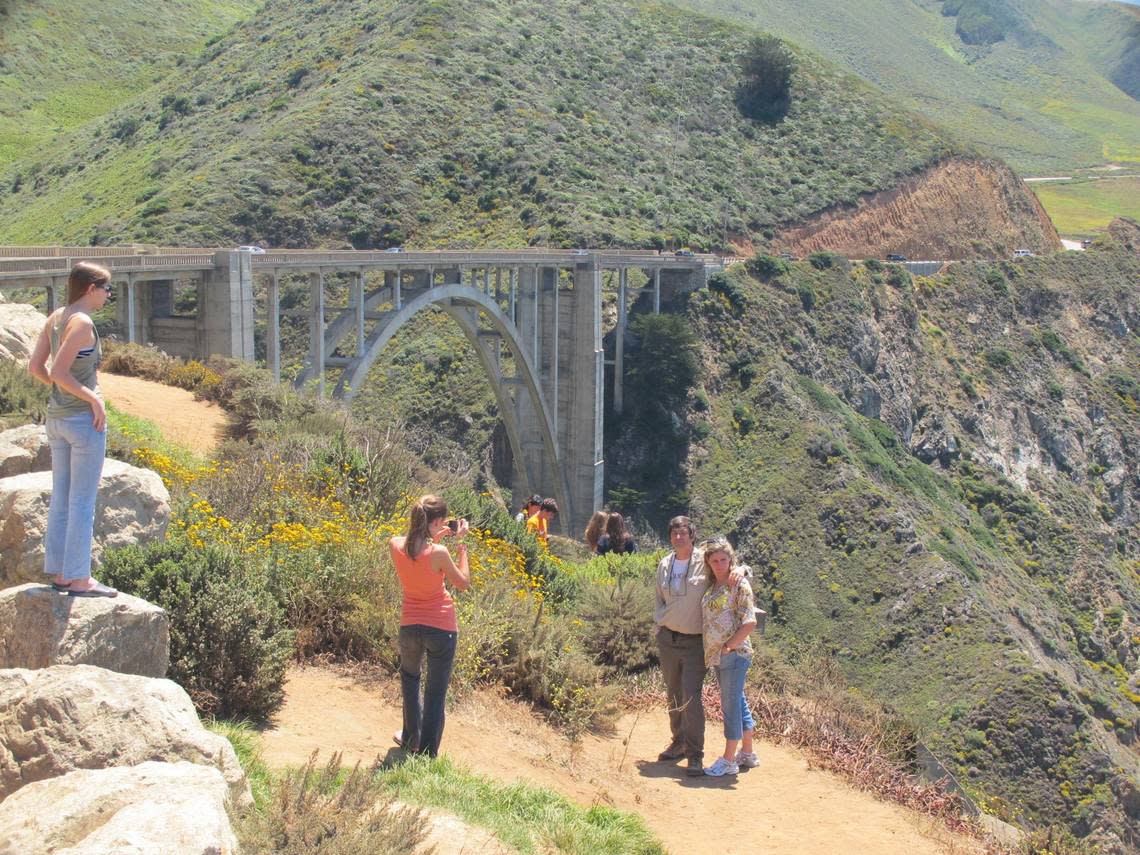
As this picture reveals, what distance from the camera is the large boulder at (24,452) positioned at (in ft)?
23.4

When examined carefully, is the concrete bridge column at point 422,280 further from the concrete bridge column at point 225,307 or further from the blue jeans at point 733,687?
the blue jeans at point 733,687

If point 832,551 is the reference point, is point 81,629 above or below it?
above

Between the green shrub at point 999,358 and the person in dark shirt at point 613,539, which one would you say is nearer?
the person in dark shirt at point 613,539

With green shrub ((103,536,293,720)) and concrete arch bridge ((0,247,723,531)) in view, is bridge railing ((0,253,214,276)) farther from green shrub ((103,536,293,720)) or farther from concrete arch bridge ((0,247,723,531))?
green shrub ((103,536,293,720))

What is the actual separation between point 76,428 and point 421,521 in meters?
A: 1.86

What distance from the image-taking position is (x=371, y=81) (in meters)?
55.1

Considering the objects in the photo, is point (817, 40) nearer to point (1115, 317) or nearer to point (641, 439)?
point (1115, 317)

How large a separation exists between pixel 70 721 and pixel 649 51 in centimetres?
6936

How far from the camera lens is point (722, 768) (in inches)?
332

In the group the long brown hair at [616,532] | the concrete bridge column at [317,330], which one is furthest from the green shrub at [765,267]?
the long brown hair at [616,532]

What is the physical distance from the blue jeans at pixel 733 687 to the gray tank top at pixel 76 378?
451 centimetres

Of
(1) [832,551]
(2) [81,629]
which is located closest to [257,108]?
(1) [832,551]

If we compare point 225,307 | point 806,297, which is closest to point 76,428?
point 225,307

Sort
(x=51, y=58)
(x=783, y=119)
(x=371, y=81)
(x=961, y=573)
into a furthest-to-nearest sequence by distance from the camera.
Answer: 1. (x=51, y=58)
2. (x=783, y=119)
3. (x=371, y=81)
4. (x=961, y=573)
